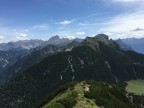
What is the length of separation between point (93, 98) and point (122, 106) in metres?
15.9

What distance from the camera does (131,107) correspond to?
136 m

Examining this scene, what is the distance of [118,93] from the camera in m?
142

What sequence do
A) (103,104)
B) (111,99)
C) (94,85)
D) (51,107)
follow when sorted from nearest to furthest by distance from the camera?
(51,107)
(103,104)
(111,99)
(94,85)

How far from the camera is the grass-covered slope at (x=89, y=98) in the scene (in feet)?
367

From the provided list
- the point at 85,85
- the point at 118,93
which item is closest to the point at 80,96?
the point at 85,85

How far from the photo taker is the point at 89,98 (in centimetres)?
12188

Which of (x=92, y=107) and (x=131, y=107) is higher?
(x=92, y=107)

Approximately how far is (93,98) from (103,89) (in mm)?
15577

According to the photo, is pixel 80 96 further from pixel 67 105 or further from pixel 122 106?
pixel 122 106

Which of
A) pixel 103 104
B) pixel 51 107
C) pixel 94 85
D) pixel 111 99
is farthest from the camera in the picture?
pixel 94 85

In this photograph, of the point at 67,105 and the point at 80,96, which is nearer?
the point at 67,105

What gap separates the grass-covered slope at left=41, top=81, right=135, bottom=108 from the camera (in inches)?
4400

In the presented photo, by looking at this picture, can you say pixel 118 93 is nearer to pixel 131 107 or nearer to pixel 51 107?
pixel 131 107

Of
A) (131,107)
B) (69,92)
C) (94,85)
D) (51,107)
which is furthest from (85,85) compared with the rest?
(51,107)
